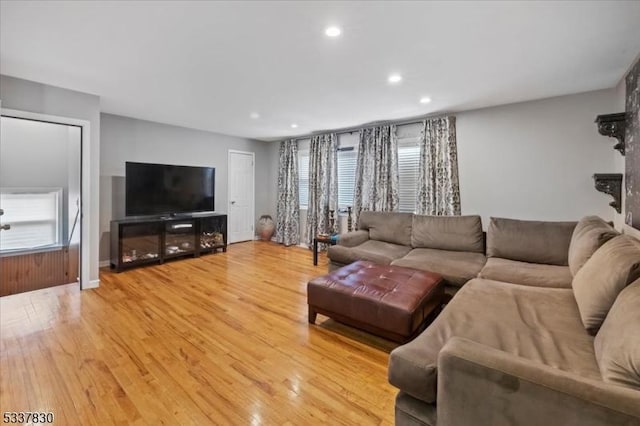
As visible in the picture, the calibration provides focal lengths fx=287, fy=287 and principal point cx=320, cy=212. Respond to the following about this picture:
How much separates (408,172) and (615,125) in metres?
2.40

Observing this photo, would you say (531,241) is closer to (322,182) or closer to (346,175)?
(346,175)

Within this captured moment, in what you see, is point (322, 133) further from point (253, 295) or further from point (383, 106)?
Answer: point (253, 295)

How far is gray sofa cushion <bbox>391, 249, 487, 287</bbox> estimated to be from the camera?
9.08 ft

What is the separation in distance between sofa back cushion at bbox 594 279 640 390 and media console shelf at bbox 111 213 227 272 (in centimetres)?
505

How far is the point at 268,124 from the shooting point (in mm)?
5023

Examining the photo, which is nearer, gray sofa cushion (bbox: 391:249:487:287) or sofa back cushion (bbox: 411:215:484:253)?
gray sofa cushion (bbox: 391:249:487:287)

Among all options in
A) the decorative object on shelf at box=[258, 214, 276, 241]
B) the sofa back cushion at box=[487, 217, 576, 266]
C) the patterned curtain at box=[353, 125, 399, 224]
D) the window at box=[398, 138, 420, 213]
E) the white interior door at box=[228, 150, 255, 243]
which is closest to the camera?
the sofa back cushion at box=[487, 217, 576, 266]

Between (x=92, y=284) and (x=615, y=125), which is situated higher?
(x=615, y=125)

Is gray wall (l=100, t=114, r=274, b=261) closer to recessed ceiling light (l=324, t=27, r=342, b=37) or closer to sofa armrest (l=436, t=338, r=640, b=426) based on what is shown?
recessed ceiling light (l=324, t=27, r=342, b=37)

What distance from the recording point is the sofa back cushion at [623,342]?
91cm

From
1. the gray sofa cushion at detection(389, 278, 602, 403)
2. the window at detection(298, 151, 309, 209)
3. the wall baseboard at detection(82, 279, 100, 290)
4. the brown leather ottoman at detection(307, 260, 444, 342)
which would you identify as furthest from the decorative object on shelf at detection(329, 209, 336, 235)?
the wall baseboard at detection(82, 279, 100, 290)

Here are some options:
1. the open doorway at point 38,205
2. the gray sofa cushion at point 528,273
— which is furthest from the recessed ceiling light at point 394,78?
the open doorway at point 38,205

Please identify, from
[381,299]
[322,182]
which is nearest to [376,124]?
[322,182]

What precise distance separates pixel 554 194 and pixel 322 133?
3.87 metres
